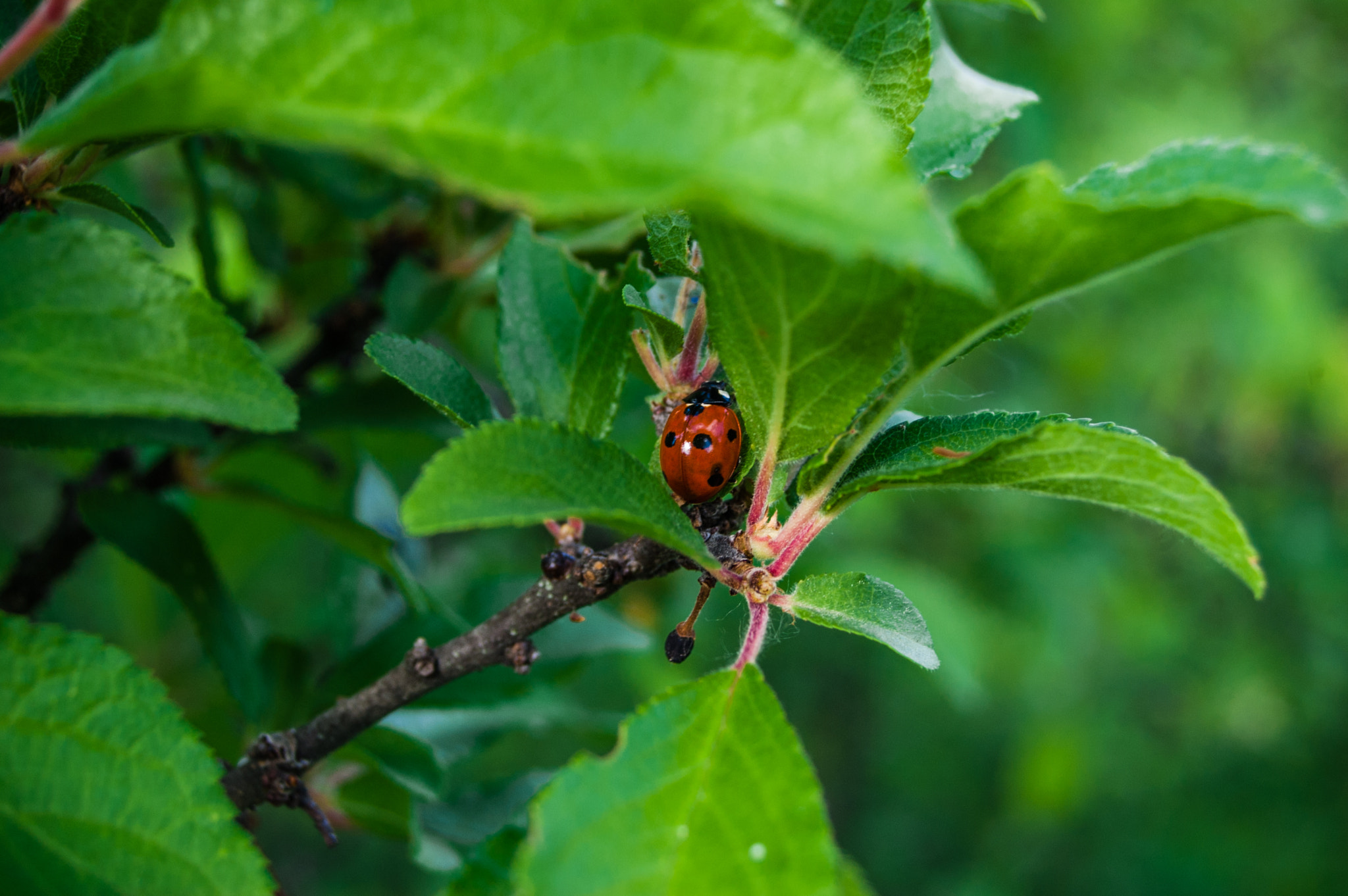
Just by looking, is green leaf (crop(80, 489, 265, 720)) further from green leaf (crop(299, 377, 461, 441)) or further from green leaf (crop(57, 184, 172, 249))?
green leaf (crop(57, 184, 172, 249))

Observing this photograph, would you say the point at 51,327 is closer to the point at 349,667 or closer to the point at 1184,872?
the point at 349,667

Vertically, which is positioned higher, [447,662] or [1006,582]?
[447,662]

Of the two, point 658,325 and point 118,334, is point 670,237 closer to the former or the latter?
point 658,325

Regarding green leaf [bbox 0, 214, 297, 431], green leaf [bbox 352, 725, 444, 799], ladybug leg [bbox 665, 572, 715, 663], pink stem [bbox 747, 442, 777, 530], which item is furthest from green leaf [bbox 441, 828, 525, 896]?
green leaf [bbox 0, 214, 297, 431]

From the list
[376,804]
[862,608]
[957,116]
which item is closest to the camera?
[862,608]

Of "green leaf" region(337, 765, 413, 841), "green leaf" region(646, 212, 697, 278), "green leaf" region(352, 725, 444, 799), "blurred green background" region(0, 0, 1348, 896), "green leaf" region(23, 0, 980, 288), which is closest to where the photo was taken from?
"green leaf" region(23, 0, 980, 288)

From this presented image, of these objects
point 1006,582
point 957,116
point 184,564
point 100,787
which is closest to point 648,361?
point 957,116
